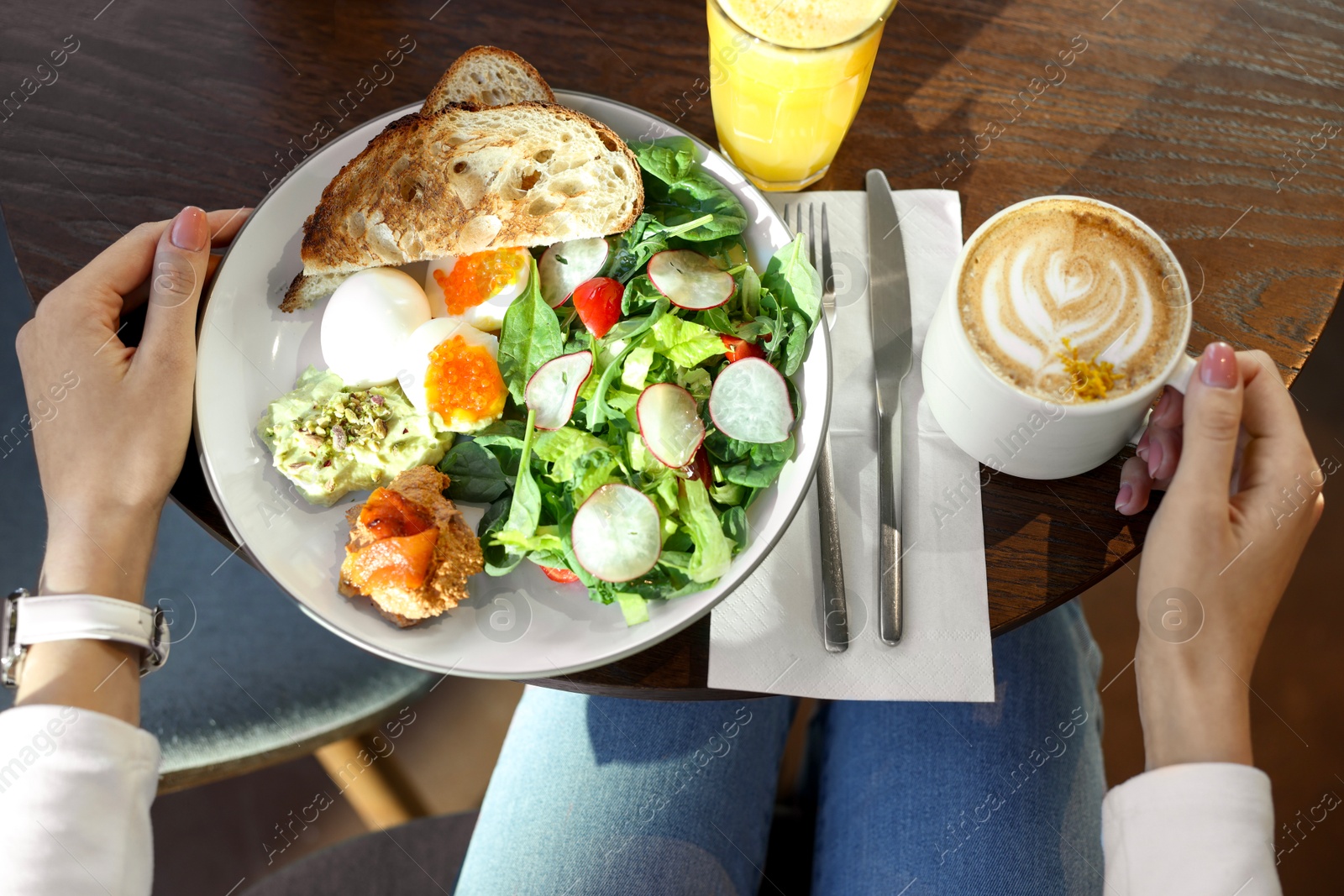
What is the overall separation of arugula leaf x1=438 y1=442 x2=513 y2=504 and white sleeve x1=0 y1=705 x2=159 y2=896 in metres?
0.45

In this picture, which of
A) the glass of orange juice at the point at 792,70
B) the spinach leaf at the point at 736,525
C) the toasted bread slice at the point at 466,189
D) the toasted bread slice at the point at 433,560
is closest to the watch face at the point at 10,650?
the toasted bread slice at the point at 433,560

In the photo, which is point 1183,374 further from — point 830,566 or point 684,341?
point 684,341

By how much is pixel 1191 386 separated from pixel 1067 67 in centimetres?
55

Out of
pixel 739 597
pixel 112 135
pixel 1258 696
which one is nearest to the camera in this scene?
pixel 739 597

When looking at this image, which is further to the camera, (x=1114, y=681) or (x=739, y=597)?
(x=1114, y=681)

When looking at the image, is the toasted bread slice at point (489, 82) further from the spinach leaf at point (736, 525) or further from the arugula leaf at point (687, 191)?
the spinach leaf at point (736, 525)

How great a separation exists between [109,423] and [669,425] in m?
0.64

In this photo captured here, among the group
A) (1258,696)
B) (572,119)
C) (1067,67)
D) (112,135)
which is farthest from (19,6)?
(1258,696)

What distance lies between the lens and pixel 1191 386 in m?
0.86

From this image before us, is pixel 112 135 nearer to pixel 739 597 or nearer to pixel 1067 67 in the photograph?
pixel 739 597

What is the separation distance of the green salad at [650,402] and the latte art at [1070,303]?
0.19 metres

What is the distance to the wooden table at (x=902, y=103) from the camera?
3.60ft

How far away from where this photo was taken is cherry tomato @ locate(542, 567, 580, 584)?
965 millimetres

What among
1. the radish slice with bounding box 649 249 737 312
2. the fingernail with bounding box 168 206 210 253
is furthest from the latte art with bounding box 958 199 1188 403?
the fingernail with bounding box 168 206 210 253
